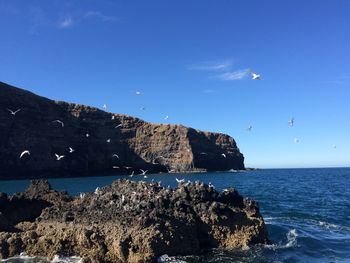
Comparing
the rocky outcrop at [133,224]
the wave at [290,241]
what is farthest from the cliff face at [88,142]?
the wave at [290,241]

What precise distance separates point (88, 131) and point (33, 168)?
21.1 m

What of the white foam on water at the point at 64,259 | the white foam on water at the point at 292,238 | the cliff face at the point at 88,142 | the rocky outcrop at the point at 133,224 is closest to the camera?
the rocky outcrop at the point at 133,224

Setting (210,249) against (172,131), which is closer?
(210,249)

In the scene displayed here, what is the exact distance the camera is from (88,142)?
126 metres

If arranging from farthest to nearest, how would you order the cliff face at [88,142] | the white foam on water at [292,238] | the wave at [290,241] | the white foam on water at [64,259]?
1. the cliff face at [88,142]
2. the white foam on water at [292,238]
3. the wave at [290,241]
4. the white foam on water at [64,259]

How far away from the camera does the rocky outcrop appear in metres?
15.5

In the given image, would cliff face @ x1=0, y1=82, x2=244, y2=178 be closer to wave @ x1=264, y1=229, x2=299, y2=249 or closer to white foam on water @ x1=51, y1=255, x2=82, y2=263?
wave @ x1=264, y1=229, x2=299, y2=249

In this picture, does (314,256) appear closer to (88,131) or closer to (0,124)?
(0,124)

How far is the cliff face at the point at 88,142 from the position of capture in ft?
359

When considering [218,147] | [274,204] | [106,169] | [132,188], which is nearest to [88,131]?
[106,169]

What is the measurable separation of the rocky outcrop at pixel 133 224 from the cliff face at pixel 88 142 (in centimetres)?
8282

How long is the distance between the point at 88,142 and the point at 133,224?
112 metres

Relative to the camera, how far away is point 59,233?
1647 centimetres

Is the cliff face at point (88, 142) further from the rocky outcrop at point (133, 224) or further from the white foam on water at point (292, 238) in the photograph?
the white foam on water at point (292, 238)
